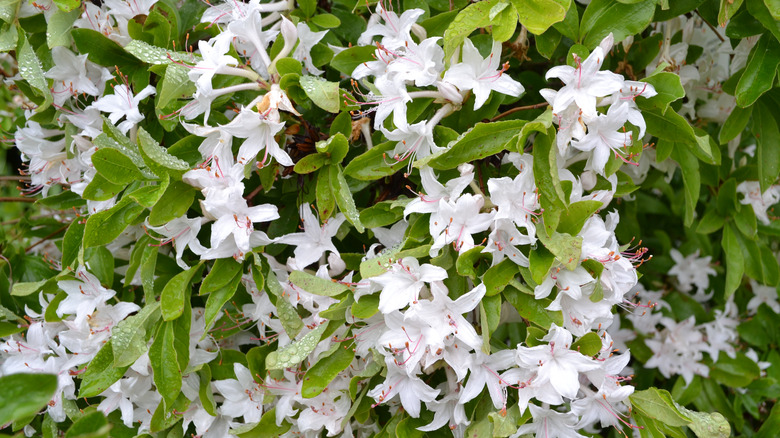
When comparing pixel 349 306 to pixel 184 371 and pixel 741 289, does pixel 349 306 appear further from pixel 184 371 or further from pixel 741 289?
pixel 741 289

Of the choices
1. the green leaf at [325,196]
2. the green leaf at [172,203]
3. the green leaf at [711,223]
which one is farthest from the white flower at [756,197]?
the green leaf at [172,203]

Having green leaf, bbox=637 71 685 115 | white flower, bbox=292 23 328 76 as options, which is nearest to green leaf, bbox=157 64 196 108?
white flower, bbox=292 23 328 76

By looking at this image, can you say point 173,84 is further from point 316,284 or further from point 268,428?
point 268,428

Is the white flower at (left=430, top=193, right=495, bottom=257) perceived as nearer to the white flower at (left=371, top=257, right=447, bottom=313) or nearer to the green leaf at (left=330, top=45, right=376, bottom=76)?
the white flower at (left=371, top=257, right=447, bottom=313)

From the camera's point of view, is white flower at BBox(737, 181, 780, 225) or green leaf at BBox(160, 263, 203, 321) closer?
green leaf at BBox(160, 263, 203, 321)

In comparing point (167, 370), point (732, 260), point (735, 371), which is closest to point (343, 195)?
point (167, 370)

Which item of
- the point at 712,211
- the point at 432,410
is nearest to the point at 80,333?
the point at 432,410

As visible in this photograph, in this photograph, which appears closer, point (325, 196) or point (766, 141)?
point (325, 196)
